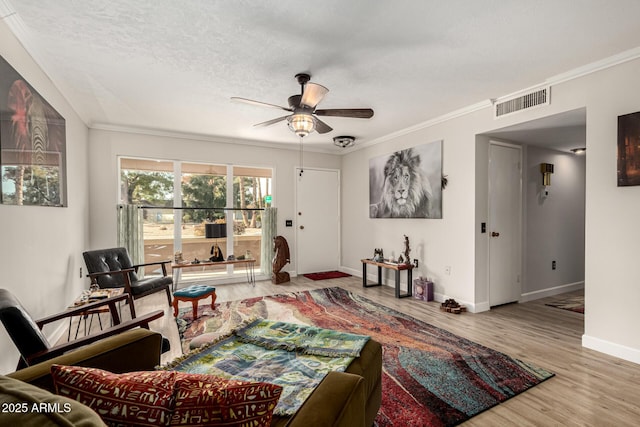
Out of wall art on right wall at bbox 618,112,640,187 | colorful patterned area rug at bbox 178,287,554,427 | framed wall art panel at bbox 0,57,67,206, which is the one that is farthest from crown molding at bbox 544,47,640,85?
framed wall art panel at bbox 0,57,67,206

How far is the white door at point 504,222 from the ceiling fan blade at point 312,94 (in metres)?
2.60

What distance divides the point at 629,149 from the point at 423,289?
106 inches

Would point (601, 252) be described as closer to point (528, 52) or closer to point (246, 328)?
point (528, 52)

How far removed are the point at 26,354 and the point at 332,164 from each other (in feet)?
18.4

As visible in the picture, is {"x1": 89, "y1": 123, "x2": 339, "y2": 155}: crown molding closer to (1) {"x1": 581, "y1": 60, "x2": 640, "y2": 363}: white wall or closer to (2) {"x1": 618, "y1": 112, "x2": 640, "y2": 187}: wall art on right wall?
(1) {"x1": 581, "y1": 60, "x2": 640, "y2": 363}: white wall

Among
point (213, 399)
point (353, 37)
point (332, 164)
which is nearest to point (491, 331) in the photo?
point (353, 37)

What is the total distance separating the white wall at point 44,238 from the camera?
2.07 m

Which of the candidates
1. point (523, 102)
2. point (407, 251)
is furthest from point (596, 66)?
point (407, 251)

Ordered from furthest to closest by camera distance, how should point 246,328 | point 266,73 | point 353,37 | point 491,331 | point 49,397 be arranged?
point 491,331
point 266,73
point 353,37
point 246,328
point 49,397

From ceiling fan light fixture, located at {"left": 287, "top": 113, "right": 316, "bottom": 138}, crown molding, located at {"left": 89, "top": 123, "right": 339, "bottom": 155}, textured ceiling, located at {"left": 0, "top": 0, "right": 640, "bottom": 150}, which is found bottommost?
ceiling fan light fixture, located at {"left": 287, "top": 113, "right": 316, "bottom": 138}

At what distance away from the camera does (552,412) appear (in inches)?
76.6

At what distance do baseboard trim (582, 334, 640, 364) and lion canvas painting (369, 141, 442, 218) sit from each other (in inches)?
79.8

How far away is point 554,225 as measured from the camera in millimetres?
4797

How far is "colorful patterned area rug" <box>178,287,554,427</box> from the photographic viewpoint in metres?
1.99
